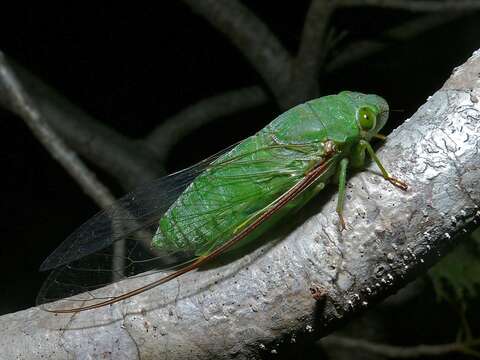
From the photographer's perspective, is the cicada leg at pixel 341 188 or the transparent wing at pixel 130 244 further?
the transparent wing at pixel 130 244

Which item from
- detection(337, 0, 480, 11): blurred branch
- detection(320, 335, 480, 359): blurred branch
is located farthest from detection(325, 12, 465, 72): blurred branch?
detection(320, 335, 480, 359): blurred branch

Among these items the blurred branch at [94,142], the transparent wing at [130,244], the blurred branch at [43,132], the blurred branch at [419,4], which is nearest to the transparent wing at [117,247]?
the transparent wing at [130,244]

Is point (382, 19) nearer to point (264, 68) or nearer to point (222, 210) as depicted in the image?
point (264, 68)

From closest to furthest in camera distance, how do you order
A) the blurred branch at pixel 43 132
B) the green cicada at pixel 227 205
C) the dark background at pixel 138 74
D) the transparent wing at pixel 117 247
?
the green cicada at pixel 227 205
the transparent wing at pixel 117 247
the blurred branch at pixel 43 132
the dark background at pixel 138 74

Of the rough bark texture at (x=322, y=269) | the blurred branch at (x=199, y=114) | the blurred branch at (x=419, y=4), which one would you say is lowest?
the rough bark texture at (x=322, y=269)

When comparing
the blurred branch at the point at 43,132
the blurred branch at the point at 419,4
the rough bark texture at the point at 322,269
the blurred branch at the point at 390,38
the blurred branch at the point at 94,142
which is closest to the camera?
the rough bark texture at the point at 322,269

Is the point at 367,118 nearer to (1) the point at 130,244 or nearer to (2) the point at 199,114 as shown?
(1) the point at 130,244

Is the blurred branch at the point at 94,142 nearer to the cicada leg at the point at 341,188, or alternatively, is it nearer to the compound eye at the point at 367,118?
the compound eye at the point at 367,118
